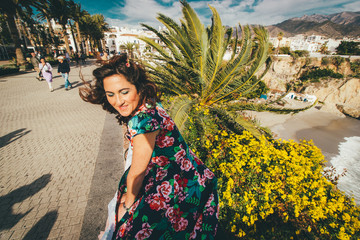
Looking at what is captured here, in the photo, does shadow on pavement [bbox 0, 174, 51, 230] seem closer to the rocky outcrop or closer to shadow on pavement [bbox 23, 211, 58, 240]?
shadow on pavement [bbox 23, 211, 58, 240]

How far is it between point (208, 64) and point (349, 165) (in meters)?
11.1

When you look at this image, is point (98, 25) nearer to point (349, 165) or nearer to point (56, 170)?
point (56, 170)

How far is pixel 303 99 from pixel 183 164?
21.8m

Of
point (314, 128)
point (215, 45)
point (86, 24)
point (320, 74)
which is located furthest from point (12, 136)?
point (320, 74)

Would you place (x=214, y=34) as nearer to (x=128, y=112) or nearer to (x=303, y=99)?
(x=128, y=112)

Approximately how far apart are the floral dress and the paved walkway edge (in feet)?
4.76

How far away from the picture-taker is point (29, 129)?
199 inches

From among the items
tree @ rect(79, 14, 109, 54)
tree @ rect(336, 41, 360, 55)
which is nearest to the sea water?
tree @ rect(79, 14, 109, 54)

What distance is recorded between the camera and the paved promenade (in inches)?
92.2

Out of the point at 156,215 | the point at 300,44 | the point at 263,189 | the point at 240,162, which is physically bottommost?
the point at 263,189

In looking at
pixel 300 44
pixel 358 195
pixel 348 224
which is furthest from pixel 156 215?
pixel 300 44

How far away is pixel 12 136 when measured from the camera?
4.62 meters

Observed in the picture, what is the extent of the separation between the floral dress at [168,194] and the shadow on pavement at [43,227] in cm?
183

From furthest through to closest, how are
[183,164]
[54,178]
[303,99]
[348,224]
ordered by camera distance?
[303,99] < [54,178] < [348,224] < [183,164]
